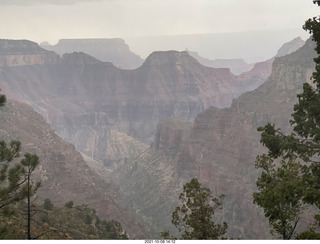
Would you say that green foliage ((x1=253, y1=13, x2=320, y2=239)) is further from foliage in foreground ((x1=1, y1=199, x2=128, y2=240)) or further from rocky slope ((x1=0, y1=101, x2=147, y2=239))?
rocky slope ((x1=0, y1=101, x2=147, y2=239))

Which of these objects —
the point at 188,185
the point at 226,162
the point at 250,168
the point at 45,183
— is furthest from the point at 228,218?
the point at 188,185

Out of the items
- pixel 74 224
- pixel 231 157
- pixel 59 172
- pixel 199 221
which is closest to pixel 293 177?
pixel 199 221

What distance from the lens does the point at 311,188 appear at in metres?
19.1

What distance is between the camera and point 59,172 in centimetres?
9050

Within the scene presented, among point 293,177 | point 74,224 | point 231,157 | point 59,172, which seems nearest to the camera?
point 293,177

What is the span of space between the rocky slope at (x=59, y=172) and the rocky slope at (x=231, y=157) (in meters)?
19.0

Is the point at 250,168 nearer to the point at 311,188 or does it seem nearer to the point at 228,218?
the point at 228,218

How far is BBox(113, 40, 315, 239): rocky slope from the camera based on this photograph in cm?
Result: 9931

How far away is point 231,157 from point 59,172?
4971 cm

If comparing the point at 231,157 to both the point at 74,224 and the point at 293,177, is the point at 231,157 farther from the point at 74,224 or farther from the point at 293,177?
the point at 293,177

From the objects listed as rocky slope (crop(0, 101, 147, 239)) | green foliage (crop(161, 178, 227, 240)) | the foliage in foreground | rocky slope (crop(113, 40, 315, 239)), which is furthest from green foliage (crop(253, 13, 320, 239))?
rocky slope (crop(113, 40, 315, 239))

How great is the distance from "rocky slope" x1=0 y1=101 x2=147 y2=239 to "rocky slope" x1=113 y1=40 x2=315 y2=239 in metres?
19.0

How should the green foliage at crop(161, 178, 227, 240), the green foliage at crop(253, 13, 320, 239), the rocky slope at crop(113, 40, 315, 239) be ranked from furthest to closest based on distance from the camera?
the rocky slope at crop(113, 40, 315, 239) → the green foliage at crop(161, 178, 227, 240) → the green foliage at crop(253, 13, 320, 239)

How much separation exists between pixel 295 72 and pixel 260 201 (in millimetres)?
101216
